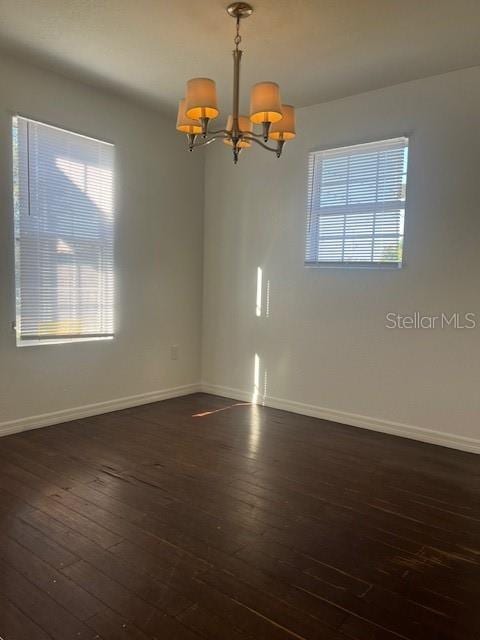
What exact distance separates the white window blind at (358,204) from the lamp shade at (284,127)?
1.26 m

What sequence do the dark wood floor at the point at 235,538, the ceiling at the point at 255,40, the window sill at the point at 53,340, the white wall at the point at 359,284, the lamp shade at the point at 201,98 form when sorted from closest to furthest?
the dark wood floor at the point at 235,538
the lamp shade at the point at 201,98
the ceiling at the point at 255,40
the white wall at the point at 359,284
the window sill at the point at 53,340

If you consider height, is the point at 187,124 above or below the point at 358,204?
above

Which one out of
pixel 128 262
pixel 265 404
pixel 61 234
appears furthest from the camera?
pixel 265 404

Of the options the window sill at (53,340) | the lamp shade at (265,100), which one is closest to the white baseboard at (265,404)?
the window sill at (53,340)

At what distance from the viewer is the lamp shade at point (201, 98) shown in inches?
88.8

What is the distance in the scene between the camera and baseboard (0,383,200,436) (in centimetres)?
339

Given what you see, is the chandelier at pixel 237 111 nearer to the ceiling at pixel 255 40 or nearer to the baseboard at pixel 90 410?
the ceiling at pixel 255 40

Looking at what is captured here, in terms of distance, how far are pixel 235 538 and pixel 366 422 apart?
1959 millimetres

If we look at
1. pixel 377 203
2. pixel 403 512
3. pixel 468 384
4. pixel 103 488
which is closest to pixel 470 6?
pixel 377 203

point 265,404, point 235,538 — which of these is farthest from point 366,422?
point 235,538

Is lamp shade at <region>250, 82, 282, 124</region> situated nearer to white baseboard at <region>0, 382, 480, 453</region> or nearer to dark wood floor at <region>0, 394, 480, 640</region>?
dark wood floor at <region>0, 394, 480, 640</region>

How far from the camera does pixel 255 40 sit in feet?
9.14

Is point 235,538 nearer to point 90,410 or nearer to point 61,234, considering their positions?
point 90,410

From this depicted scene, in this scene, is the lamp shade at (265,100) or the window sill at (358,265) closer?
the lamp shade at (265,100)
